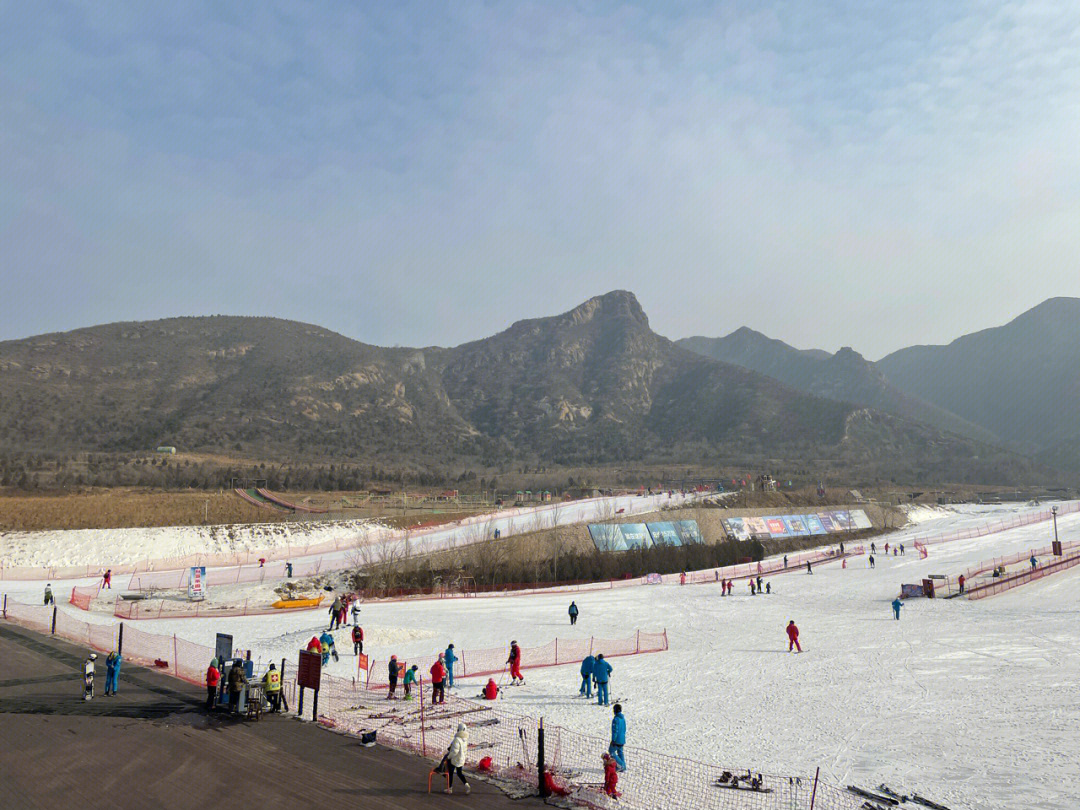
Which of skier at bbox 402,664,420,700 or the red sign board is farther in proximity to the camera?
skier at bbox 402,664,420,700

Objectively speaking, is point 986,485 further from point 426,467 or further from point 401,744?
point 401,744

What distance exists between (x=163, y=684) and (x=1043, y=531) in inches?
3482

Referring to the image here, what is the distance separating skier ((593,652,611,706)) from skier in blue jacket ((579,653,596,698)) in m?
0.21

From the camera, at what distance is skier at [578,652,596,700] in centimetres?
1936

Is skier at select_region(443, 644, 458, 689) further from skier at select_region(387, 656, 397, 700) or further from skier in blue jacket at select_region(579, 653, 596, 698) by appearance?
skier in blue jacket at select_region(579, 653, 596, 698)

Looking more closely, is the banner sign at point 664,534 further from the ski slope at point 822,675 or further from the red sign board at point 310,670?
the red sign board at point 310,670

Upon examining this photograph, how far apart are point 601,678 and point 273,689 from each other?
8.34m

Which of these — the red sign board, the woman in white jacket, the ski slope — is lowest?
the ski slope

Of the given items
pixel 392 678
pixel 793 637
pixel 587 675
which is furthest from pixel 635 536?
pixel 392 678

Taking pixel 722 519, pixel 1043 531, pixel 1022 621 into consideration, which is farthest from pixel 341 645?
pixel 1043 531

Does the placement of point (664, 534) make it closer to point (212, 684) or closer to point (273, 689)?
point (273, 689)

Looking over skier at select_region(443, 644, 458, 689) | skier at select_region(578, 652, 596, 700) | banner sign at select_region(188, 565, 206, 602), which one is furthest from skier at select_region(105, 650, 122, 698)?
banner sign at select_region(188, 565, 206, 602)

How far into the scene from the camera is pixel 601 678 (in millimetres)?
18766

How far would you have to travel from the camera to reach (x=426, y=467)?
151m
